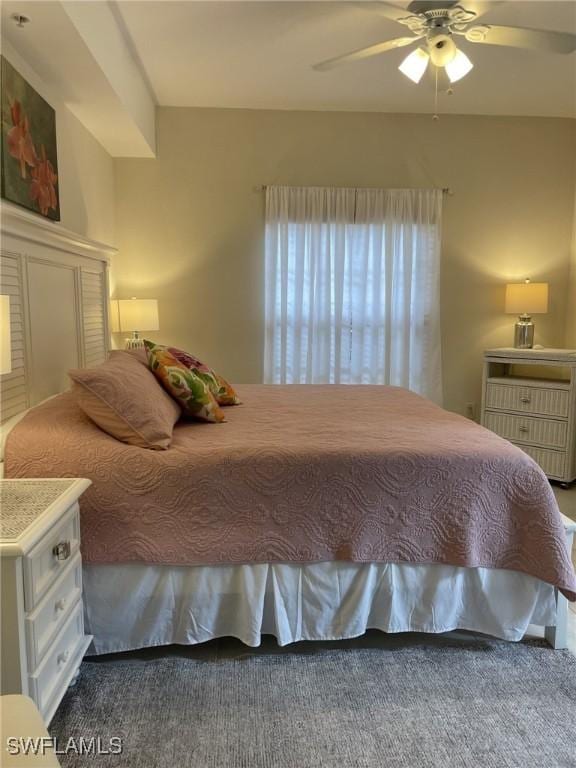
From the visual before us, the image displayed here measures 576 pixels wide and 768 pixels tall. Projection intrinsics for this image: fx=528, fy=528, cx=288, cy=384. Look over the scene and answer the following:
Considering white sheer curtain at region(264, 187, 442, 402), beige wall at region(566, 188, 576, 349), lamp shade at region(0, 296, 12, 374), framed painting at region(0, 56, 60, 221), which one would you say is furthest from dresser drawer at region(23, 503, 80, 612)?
beige wall at region(566, 188, 576, 349)

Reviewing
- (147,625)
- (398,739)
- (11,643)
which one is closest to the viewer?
(11,643)

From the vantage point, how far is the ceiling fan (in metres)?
2.15

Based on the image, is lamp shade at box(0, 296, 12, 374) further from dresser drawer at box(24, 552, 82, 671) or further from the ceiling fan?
the ceiling fan

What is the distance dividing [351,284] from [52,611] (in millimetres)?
3232

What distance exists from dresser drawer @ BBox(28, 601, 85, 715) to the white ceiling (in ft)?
8.54

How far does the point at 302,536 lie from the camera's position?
5.71ft

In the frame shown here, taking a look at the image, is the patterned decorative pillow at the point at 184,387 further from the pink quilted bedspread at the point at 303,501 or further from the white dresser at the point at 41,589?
the white dresser at the point at 41,589

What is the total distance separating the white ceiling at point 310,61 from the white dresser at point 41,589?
2.31 metres

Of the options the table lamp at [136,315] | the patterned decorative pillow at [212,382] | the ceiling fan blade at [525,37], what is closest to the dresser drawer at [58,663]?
the patterned decorative pillow at [212,382]

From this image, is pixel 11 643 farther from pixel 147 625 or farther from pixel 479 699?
pixel 479 699

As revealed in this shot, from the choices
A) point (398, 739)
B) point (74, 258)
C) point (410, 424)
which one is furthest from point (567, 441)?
point (74, 258)

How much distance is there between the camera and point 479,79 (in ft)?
11.1

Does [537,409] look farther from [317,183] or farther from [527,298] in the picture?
[317,183]

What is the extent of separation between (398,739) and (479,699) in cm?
32
